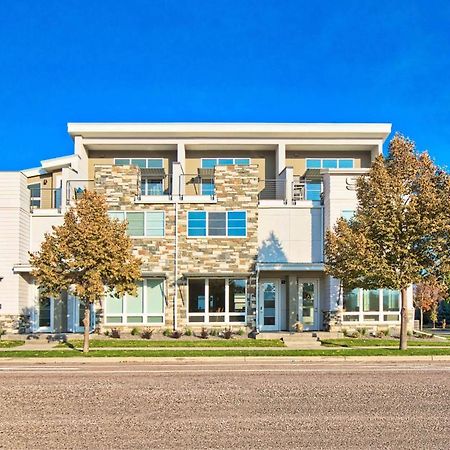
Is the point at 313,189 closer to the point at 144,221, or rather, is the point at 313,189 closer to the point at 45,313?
the point at 144,221

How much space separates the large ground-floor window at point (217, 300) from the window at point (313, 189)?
8460 millimetres

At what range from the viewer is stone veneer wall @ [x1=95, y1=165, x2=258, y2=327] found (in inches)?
987

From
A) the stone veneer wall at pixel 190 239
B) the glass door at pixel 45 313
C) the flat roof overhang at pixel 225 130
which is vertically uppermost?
the flat roof overhang at pixel 225 130

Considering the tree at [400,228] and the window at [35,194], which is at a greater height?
the window at [35,194]

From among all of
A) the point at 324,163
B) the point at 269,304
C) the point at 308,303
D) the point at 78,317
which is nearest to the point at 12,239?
the point at 78,317

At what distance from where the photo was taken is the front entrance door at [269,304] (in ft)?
84.6

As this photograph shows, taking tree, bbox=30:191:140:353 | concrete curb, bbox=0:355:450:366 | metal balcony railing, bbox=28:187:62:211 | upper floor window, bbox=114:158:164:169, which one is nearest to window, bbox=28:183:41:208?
metal balcony railing, bbox=28:187:62:211

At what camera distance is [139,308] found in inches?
982

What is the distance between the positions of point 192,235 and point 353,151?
44.6 feet

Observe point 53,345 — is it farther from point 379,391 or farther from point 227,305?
point 379,391

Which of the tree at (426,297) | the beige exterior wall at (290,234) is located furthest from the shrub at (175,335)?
the tree at (426,297)

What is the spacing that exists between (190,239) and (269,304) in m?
4.96

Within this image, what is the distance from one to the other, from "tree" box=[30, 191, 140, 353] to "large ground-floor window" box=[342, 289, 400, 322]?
34.6ft

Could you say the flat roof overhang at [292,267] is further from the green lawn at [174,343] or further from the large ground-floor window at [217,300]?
the green lawn at [174,343]
